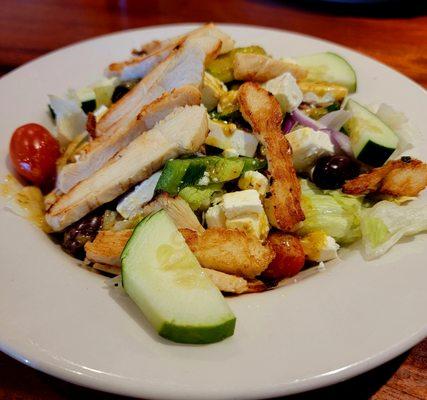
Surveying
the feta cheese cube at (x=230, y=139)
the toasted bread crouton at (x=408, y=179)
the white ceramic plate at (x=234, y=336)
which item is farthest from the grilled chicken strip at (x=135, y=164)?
the toasted bread crouton at (x=408, y=179)

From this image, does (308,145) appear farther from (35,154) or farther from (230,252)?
(35,154)

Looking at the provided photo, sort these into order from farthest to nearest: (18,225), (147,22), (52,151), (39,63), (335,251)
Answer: (147,22) → (39,63) → (52,151) → (18,225) → (335,251)

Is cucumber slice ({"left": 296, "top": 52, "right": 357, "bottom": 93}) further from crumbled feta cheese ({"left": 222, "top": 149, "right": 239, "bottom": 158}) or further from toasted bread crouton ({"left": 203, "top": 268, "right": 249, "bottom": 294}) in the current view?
toasted bread crouton ({"left": 203, "top": 268, "right": 249, "bottom": 294})

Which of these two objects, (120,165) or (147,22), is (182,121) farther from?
(147,22)

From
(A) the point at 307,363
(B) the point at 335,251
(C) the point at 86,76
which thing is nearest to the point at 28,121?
(C) the point at 86,76

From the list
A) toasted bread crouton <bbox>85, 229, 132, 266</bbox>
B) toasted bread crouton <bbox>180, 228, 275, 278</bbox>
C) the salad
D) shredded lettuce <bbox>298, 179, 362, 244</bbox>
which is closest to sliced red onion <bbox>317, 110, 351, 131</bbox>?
the salad

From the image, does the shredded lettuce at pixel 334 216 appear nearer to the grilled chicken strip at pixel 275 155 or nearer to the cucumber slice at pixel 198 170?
the grilled chicken strip at pixel 275 155
